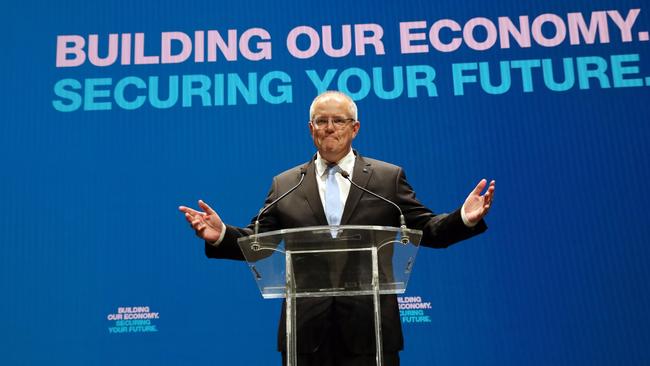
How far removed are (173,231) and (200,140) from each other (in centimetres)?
52

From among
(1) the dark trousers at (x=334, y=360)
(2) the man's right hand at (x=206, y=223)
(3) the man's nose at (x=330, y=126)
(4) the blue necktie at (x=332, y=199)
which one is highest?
(3) the man's nose at (x=330, y=126)

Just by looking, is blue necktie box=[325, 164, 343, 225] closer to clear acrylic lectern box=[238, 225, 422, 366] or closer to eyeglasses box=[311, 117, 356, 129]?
eyeglasses box=[311, 117, 356, 129]

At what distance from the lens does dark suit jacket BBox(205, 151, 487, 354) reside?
2193mm

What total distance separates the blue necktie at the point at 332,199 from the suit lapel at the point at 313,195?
3 centimetres

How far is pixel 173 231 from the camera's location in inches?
146

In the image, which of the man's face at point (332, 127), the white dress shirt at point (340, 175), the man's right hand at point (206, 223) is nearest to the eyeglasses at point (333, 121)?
the man's face at point (332, 127)

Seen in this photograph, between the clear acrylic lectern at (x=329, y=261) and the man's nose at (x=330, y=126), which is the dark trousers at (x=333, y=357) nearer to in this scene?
the clear acrylic lectern at (x=329, y=261)

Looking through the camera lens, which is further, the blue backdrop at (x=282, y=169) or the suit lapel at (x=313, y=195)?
the blue backdrop at (x=282, y=169)

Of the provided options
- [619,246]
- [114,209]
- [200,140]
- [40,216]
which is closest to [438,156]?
[619,246]

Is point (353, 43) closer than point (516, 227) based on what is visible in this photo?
No

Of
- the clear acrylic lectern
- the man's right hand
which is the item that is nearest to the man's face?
the man's right hand

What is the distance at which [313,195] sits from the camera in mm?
2445

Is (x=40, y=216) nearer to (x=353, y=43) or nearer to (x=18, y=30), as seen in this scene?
(x=18, y=30)

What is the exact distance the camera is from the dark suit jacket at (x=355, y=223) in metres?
2.19
